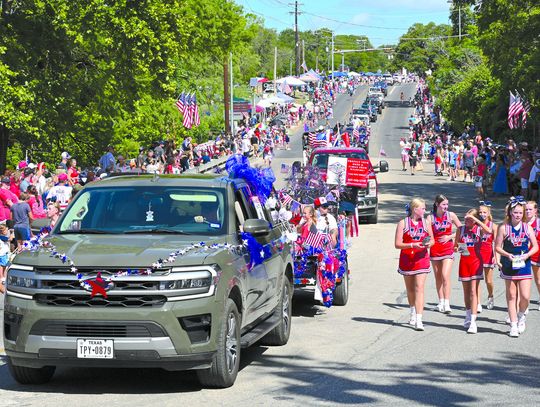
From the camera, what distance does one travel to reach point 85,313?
348 inches

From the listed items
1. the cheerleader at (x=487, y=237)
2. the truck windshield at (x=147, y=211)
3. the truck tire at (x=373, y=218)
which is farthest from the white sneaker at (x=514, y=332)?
the truck tire at (x=373, y=218)

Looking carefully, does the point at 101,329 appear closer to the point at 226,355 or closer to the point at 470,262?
the point at 226,355

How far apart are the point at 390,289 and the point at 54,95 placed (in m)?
18.4

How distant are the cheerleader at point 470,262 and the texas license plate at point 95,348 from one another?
5.68 metres

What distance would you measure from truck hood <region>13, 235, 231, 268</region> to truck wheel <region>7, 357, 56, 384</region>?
37.5 inches

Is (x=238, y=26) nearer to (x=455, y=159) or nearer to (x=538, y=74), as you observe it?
(x=455, y=159)

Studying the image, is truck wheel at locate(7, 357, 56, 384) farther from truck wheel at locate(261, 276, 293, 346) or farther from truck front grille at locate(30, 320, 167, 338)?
truck wheel at locate(261, 276, 293, 346)

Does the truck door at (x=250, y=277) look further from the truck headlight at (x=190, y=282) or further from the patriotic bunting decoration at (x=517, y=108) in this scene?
the patriotic bunting decoration at (x=517, y=108)

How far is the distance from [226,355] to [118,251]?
1291 mm

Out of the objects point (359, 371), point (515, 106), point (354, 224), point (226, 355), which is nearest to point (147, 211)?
point (226, 355)

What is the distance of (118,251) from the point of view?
9164 mm

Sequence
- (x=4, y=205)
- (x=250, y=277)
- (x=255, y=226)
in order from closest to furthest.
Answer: (x=255, y=226)
(x=250, y=277)
(x=4, y=205)

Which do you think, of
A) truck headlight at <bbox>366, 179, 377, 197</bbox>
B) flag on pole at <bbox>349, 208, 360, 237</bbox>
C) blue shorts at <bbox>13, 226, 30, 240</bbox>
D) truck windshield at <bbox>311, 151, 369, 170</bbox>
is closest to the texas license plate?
blue shorts at <bbox>13, 226, 30, 240</bbox>

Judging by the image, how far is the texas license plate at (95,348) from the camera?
28.9 feet
